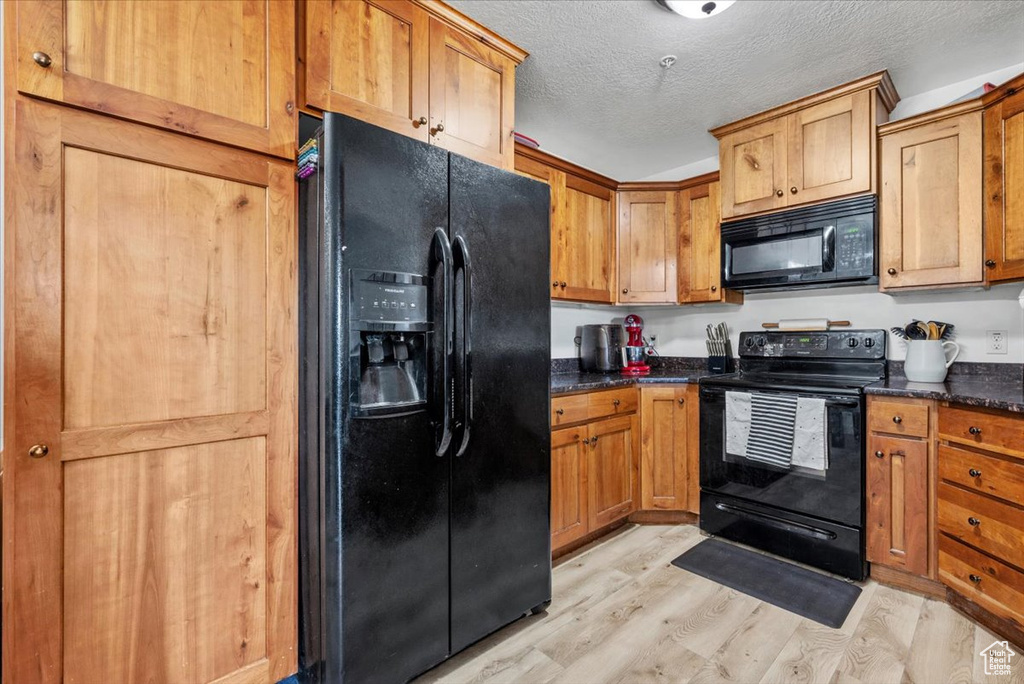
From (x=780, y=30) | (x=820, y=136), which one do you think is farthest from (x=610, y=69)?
(x=820, y=136)

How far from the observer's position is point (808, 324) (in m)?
2.77

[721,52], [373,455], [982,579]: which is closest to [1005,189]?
[721,52]

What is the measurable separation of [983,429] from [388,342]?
2256 millimetres

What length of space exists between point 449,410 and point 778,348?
2.30 m

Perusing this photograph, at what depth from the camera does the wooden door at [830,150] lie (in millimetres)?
2363

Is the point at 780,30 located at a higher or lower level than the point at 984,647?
higher

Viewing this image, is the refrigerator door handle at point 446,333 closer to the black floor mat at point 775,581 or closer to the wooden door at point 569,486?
the wooden door at point 569,486

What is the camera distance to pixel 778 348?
2.84 metres

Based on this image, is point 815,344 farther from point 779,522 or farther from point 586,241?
point 586,241

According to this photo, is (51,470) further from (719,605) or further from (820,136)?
(820,136)

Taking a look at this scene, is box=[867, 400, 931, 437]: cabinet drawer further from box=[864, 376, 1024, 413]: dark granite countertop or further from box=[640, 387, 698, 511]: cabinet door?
box=[640, 387, 698, 511]: cabinet door

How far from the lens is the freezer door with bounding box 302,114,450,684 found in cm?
128

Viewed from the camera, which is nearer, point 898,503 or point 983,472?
point 983,472

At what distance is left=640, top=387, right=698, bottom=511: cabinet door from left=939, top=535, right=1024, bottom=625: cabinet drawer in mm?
1136
